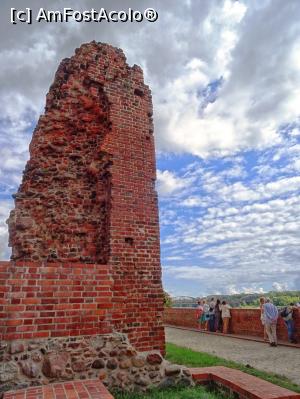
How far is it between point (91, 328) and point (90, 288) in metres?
0.51

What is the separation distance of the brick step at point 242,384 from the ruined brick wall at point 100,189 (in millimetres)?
940

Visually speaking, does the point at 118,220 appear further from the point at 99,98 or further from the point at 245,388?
the point at 245,388

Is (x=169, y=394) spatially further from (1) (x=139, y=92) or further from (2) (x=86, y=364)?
(1) (x=139, y=92)

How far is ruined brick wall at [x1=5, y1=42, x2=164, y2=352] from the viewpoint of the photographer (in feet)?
17.7

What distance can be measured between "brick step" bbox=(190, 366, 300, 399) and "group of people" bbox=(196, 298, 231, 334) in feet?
33.2

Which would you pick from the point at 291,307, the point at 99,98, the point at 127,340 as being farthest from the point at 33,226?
the point at 291,307

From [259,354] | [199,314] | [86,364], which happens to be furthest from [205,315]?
[86,364]

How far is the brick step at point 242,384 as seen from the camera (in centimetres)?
439

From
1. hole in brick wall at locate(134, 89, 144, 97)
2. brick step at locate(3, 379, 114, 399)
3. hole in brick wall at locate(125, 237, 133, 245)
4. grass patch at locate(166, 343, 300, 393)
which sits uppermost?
hole in brick wall at locate(134, 89, 144, 97)

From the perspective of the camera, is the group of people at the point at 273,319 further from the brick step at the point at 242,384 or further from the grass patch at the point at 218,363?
the brick step at the point at 242,384

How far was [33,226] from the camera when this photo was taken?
557 centimetres

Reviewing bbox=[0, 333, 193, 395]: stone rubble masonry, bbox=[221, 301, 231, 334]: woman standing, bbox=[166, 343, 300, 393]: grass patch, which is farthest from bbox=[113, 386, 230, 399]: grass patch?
bbox=[221, 301, 231, 334]: woman standing

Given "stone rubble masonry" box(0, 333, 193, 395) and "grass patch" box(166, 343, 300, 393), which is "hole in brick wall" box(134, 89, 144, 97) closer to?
"stone rubble masonry" box(0, 333, 193, 395)

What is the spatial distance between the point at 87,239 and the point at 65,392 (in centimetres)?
255
